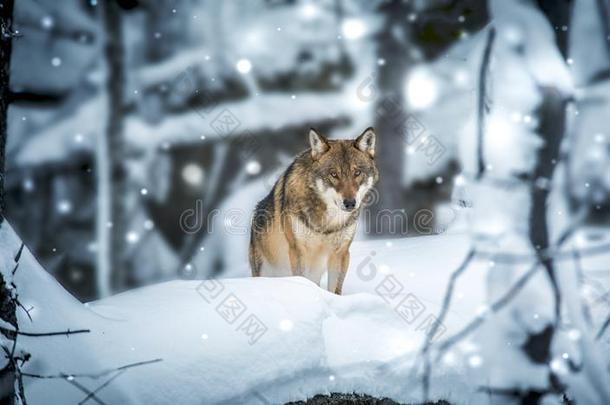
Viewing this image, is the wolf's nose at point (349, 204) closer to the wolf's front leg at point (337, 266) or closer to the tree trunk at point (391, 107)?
the wolf's front leg at point (337, 266)

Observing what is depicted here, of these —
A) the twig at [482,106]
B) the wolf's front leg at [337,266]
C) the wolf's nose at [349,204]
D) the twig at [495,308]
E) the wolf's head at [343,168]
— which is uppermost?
the twig at [482,106]

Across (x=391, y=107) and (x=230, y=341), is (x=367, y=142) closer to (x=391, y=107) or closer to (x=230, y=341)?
(x=391, y=107)

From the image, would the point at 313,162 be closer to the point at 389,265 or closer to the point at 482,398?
the point at 389,265

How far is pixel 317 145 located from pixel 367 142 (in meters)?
0.44

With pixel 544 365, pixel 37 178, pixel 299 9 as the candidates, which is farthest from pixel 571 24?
pixel 37 178

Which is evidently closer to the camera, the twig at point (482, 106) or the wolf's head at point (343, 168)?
the twig at point (482, 106)

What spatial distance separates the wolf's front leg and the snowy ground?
0.79m

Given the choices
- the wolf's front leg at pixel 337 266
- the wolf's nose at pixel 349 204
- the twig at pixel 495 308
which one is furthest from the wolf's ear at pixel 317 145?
the twig at pixel 495 308

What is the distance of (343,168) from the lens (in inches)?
175

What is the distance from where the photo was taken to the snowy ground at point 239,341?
2418 mm

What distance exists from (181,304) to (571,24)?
284cm

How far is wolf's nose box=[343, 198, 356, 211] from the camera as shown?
423 cm

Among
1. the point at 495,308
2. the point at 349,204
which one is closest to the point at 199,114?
the point at 349,204

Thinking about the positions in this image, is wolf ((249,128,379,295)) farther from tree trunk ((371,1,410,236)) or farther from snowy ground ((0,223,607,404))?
tree trunk ((371,1,410,236))
